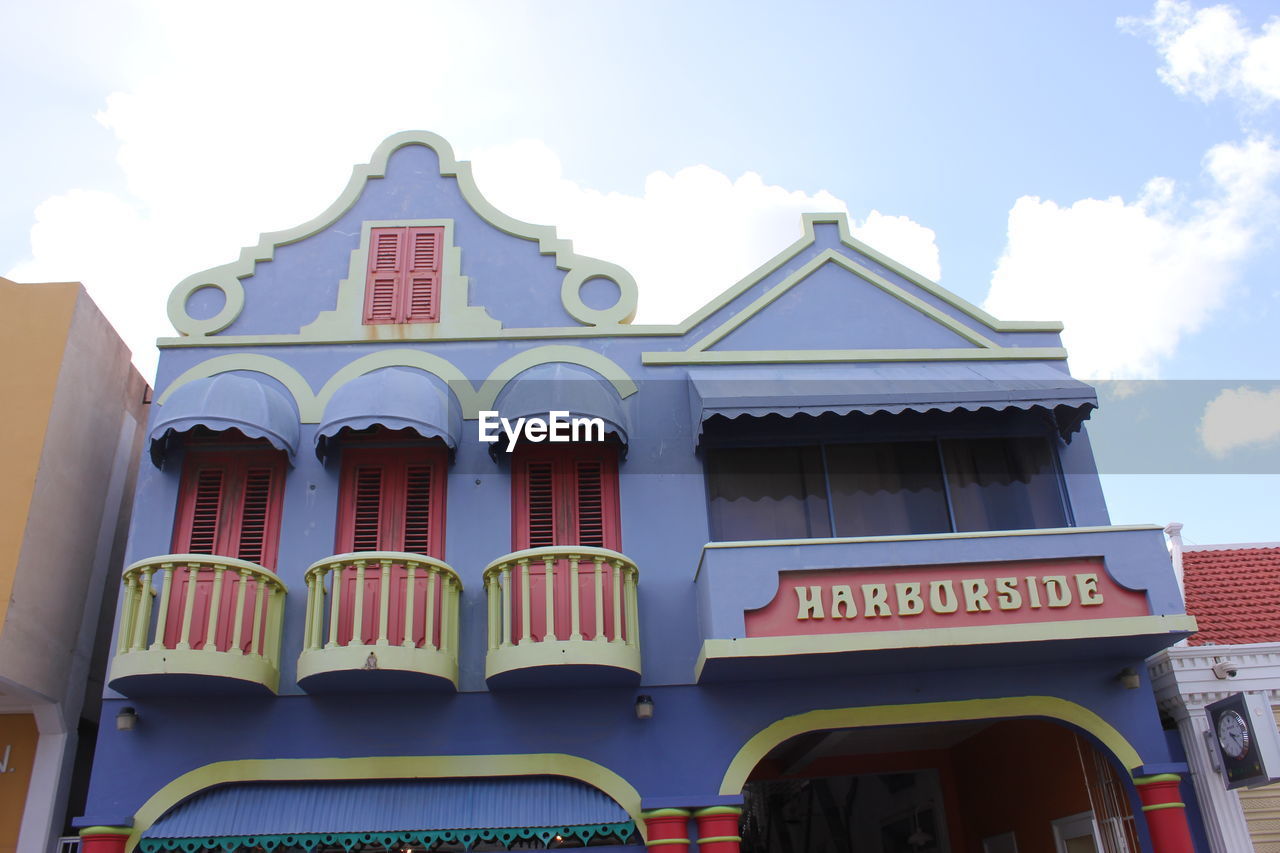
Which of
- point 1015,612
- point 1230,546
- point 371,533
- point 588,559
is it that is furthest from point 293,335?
point 1230,546

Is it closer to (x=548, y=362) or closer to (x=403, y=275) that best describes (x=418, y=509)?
(x=548, y=362)

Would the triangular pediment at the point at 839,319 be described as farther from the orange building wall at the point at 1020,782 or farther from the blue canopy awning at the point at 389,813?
the blue canopy awning at the point at 389,813

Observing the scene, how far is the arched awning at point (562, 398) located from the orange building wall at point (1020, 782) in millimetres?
6206

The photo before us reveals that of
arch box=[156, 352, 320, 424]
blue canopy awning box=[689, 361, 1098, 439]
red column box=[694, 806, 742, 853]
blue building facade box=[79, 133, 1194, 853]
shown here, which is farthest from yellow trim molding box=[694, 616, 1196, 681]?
arch box=[156, 352, 320, 424]

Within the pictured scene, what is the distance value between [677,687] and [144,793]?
18.3 ft

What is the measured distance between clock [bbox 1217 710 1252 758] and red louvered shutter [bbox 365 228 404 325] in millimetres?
10317

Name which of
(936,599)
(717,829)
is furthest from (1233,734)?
(717,829)

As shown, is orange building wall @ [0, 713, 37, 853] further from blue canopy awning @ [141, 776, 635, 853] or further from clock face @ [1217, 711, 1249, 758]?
clock face @ [1217, 711, 1249, 758]

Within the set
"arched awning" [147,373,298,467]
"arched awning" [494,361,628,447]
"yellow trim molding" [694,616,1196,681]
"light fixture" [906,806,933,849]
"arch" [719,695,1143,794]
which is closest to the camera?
"yellow trim molding" [694,616,1196,681]

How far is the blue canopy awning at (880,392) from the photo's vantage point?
12.0 metres

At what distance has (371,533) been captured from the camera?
12148 millimetres

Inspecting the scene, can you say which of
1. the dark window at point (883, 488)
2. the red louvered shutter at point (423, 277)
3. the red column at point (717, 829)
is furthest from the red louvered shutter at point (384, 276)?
the red column at point (717, 829)

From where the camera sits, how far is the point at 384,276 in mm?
13508

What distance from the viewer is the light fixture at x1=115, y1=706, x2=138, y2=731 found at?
11.0 m
